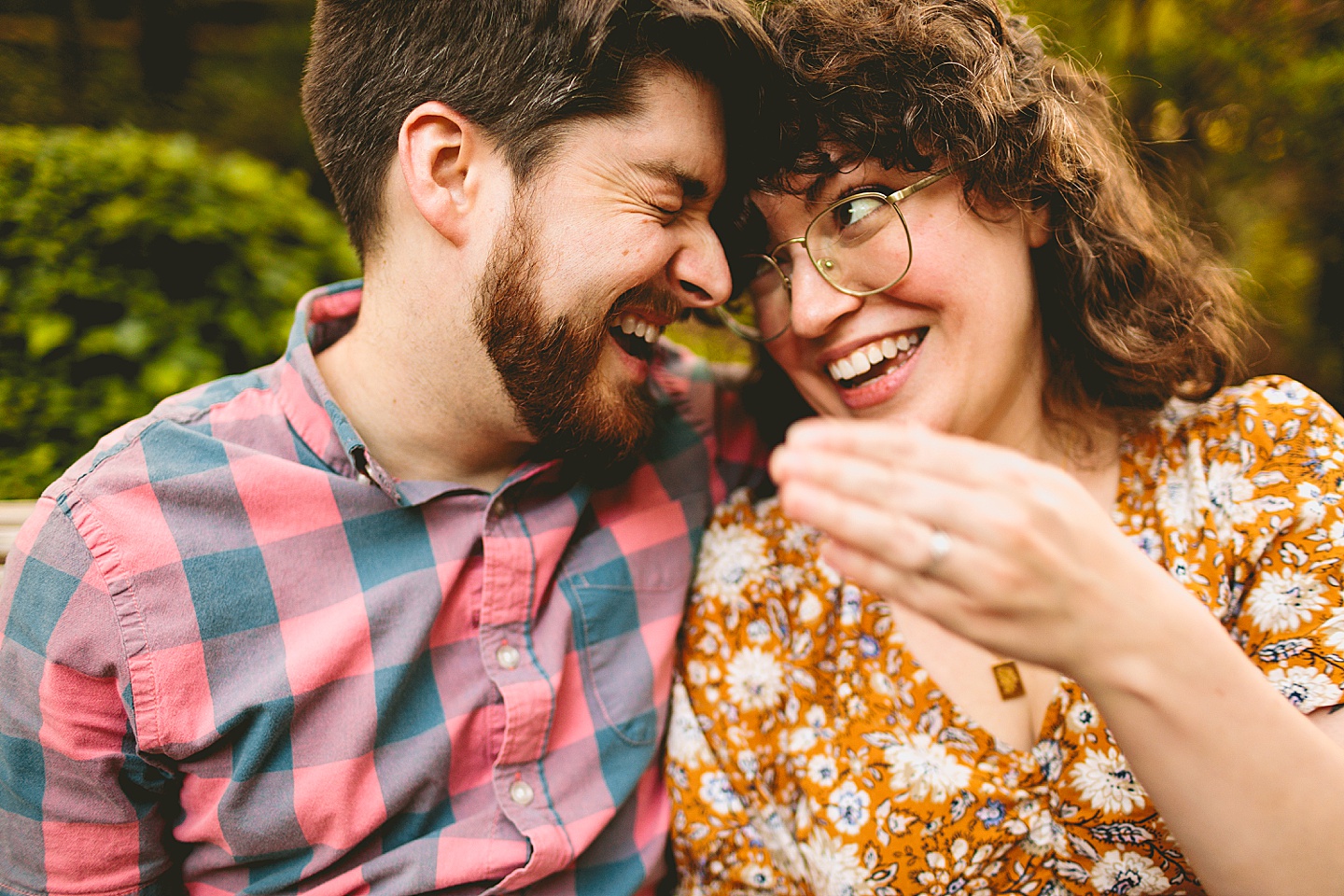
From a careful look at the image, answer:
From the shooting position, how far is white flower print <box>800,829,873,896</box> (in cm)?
137

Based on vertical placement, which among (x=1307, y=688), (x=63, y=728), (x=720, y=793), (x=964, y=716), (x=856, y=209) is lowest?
(x=63, y=728)

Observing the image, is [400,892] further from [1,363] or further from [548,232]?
[1,363]

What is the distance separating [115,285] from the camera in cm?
203

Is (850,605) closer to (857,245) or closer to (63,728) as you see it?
(857,245)

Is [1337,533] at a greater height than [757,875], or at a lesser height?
greater

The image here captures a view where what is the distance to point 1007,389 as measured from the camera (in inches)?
62.5

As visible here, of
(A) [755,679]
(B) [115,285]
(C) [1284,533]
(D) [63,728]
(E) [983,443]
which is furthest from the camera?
(B) [115,285]

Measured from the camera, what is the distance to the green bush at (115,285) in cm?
191

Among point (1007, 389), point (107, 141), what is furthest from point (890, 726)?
point (107, 141)

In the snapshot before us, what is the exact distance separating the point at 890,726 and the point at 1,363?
2.14 metres

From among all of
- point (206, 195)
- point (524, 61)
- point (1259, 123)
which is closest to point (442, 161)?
point (524, 61)

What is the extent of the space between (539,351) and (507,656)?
0.56 meters

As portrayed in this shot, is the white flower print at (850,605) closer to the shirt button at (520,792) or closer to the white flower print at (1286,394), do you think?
the shirt button at (520,792)

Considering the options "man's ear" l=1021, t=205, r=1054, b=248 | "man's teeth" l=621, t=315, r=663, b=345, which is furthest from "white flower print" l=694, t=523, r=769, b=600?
"man's ear" l=1021, t=205, r=1054, b=248
